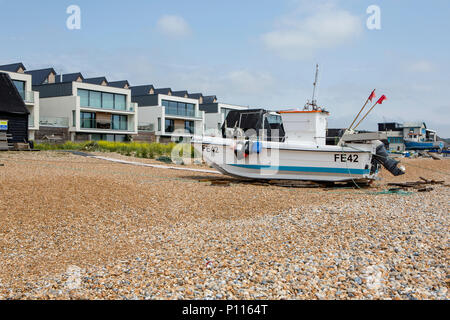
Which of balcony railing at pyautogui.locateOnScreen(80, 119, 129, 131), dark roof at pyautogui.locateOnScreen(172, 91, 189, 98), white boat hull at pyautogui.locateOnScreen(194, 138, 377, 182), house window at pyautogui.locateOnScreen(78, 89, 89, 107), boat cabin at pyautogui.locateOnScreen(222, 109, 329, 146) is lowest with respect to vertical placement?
white boat hull at pyautogui.locateOnScreen(194, 138, 377, 182)

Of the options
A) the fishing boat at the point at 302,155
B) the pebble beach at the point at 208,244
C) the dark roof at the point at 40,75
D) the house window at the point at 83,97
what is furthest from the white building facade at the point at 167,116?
the pebble beach at the point at 208,244

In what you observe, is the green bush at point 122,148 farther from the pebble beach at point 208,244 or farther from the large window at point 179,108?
the large window at point 179,108

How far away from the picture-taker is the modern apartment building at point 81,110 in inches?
1496

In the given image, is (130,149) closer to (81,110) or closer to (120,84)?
(81,110)

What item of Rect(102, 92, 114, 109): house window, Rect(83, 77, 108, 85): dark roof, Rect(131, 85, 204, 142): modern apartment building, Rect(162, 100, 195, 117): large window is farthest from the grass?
Rect(162, 100, 195, 117): large window

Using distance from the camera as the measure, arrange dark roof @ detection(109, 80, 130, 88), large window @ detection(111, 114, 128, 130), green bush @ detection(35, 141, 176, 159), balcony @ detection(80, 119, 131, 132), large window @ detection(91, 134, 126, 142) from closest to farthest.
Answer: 1. green bush @ detection(35, 141, 176, 159)
2. balcony @ detection(80, 119, 131, 132)
3. large window @ detection(91, 134, 126, 142)
4. large window @ detection(111, 114, 128, 130)
5. dark roof @ detection(109, 80, 130, 88)

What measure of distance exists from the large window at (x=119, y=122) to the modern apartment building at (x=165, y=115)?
3402 mm

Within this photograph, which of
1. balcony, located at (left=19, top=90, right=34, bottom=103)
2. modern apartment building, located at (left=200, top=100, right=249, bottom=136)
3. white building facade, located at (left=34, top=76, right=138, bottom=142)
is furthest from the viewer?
modern apartment building, located at (left=200, top=100, right=249, bottom=136)

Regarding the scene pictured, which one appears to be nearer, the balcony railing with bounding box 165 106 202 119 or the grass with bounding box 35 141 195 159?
the grass with bounding box 35 141 195 159

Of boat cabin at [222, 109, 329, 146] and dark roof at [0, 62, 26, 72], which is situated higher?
dark roof at [0, 62, 26, 72]

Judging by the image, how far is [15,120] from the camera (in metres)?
26.7

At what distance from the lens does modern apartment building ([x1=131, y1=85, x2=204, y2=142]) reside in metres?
48.9

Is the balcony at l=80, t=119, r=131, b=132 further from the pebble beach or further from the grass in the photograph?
the pebble beach
